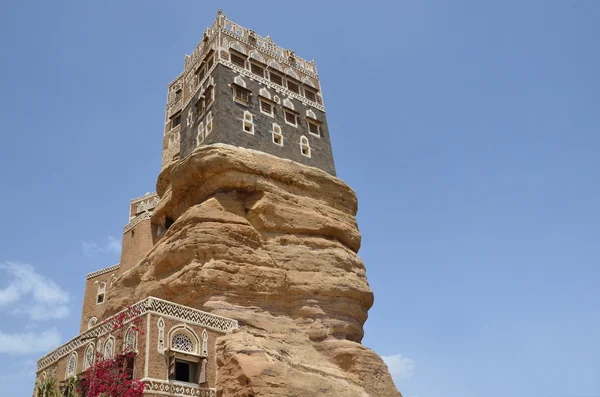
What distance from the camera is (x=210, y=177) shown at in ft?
73.6

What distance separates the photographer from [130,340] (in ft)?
53.0

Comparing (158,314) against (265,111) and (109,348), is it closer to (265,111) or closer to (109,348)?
(109,348)

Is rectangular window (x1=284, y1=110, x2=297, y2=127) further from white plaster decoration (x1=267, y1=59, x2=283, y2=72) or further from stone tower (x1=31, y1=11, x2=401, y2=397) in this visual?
white plaster decoration (x1=267, y1=59, x2=283, y2=72)

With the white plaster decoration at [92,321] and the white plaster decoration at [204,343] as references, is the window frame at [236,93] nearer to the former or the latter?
the white plaster decoration at [204,343]

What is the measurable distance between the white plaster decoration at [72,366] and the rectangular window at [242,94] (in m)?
12.8

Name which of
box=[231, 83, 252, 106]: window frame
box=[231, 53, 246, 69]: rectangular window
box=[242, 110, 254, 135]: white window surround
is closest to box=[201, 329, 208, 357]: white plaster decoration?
box=[242, 110, 254, 135]: white window surround

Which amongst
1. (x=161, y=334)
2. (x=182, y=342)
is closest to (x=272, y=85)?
(x=182, y=342)

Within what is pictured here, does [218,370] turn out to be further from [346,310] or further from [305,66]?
[305,66]

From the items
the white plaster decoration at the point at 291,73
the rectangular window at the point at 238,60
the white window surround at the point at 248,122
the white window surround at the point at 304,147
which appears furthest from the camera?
the white plaster decoration at the point at 291,73

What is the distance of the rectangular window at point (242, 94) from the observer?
25.8m

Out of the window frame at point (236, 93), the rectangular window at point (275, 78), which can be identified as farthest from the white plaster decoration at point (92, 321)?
the rectangular window at point (275, 78)

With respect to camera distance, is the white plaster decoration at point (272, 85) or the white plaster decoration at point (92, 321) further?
the white plaster decoration at point (92, 321)

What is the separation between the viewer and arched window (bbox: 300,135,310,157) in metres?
26.3

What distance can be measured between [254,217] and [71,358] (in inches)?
310
